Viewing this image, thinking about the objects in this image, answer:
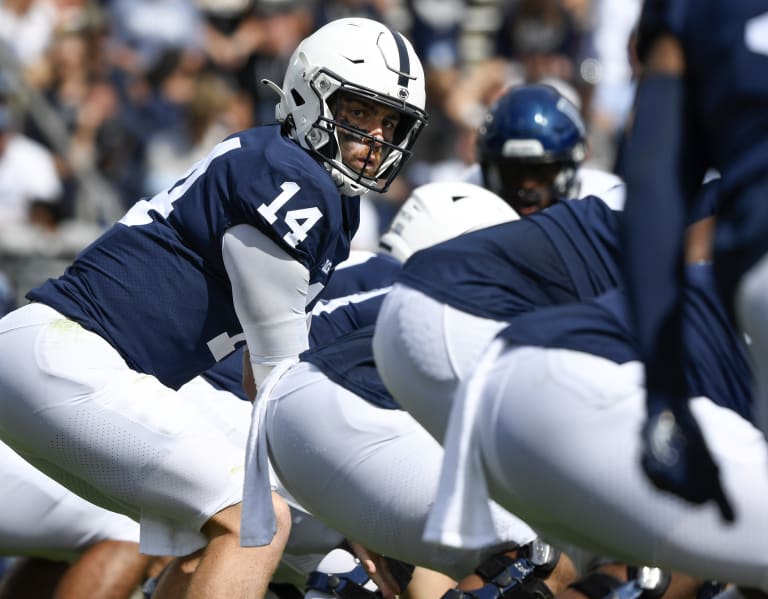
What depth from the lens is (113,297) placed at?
362 cm

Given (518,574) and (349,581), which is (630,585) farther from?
(349,581)

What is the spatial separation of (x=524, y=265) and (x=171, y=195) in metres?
1.39

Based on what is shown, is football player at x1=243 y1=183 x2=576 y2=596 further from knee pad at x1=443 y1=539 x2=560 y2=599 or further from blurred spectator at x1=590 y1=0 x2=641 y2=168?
blurred spectator at x1=590 y1=0 x2=641 y2=168

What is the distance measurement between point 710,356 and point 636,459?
1.03 feet

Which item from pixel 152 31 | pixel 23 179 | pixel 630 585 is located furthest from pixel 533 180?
pixel 152 31

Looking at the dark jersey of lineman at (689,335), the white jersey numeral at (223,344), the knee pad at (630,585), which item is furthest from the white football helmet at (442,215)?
the dark jersey of lineman at (689,335)

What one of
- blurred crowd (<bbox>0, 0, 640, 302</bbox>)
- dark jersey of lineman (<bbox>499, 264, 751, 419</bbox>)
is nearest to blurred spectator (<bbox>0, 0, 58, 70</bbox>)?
blurred crowd (<bbox>0, 0, 640, 302</bbox>)

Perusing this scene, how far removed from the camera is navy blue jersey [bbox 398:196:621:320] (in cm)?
255

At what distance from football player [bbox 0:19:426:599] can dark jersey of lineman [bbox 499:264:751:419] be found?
125cm

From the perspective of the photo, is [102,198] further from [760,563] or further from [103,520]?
[760,563]

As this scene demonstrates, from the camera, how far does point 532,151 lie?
5105mm

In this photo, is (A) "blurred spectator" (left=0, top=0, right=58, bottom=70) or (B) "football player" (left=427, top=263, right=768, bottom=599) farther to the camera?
(A) "blurred spectator" (left=0, top=0, right=58, bottom=70)

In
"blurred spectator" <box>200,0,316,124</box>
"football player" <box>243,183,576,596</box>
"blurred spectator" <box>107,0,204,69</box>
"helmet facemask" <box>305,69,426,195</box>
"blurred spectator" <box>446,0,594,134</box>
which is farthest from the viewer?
"blurred spectator" <box>200,0,316,124</box>

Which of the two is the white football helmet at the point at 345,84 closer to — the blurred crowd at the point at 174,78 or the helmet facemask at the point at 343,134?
the helmet facemask at the point at 343,134
